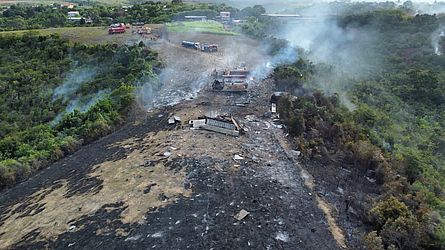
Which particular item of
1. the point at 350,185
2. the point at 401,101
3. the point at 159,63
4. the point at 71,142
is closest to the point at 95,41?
the point at 159,63

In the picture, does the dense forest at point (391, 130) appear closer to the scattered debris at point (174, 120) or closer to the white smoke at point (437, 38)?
the white smoke at point (437, 38)

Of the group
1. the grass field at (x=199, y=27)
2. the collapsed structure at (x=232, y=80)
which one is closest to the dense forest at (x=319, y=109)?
the collapsed structure at (x=232, y=80)

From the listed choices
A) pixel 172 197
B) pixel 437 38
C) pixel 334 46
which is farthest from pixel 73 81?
pixel 437 38

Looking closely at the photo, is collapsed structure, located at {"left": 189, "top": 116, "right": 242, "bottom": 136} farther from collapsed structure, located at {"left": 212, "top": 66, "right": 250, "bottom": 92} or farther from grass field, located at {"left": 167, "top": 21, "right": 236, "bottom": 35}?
grass field, located at {"left": 167, "top": 21, "right": 236, "bottom": 35}

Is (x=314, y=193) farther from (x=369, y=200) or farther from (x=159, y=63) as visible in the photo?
(x=159, y=63)

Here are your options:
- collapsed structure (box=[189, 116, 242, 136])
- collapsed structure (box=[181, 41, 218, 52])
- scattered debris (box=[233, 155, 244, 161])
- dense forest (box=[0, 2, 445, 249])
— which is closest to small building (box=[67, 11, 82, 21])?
dense forest (box=[0, 2, 445, 249])

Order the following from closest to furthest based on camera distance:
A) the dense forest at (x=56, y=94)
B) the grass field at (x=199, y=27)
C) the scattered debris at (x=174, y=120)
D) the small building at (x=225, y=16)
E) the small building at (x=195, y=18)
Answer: the dense forest at (x=56, y=94), the scattered debris at (x=174, y=120), the grass field at (x=199, y=27), the small building at (x=195, y=18), the small building at (x=225, y=16)

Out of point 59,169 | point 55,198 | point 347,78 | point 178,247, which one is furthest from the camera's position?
point 347,78
